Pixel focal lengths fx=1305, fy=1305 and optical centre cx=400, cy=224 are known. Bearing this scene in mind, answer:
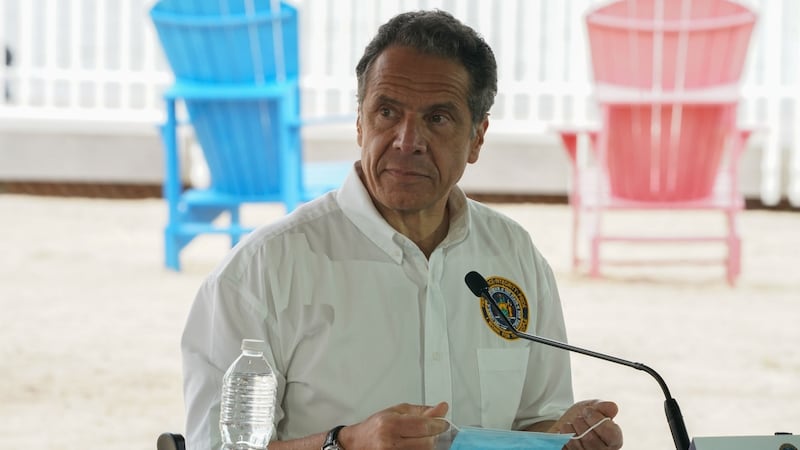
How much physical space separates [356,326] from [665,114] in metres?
5.45

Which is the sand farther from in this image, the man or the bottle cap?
the bottle cap

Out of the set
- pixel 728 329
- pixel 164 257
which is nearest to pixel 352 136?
pixel 164 257

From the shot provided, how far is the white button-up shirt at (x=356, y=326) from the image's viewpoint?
1808 millimetres

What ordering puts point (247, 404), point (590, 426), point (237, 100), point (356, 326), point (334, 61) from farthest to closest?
1. point (334, 61)
2. point (237, 100)
3. point (356, 326)
4. point (590, 426)
5. point (247, 404)

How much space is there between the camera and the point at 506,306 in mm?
1943

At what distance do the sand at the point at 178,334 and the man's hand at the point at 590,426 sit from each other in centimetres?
200

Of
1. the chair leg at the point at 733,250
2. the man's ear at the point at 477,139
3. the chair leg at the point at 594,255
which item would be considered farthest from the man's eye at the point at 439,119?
the chair leg at the point at 733,250

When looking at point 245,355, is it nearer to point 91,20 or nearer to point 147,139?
point 147,139

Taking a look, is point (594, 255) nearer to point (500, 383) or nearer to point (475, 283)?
point (500, 383)

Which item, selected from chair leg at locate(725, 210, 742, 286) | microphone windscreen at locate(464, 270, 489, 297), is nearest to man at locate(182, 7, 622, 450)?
microphone windscreen at locate(464, 270, 489, 297)

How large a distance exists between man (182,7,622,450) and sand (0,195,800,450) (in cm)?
189

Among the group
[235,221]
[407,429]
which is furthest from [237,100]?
[407,429]

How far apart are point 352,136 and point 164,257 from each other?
3866 millimetres

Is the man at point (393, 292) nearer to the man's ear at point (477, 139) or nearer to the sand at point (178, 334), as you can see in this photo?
the man's ear at point (477, 139)
